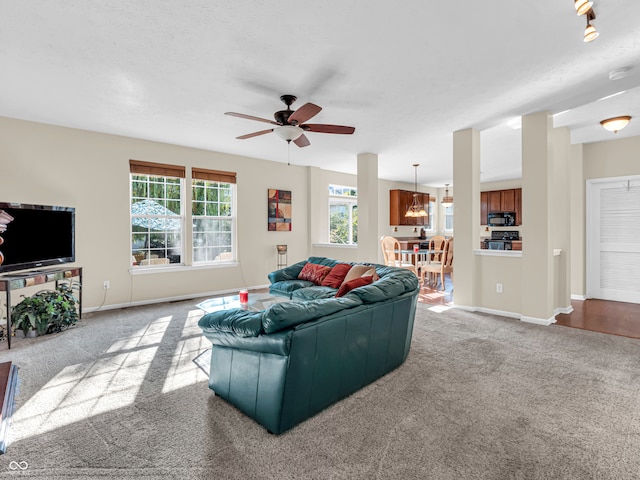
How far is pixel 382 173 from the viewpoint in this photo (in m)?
8.17

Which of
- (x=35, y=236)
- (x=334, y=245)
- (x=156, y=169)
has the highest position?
(x=156, y=169)

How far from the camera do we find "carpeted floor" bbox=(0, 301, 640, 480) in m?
1.65

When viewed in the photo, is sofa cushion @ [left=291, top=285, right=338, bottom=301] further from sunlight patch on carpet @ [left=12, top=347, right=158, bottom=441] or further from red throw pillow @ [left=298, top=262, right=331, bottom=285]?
sunlight patch on carpet @ [left=12, top=347, right=158, bottom=441]

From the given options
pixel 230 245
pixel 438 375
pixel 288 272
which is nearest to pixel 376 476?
pixel 438 375

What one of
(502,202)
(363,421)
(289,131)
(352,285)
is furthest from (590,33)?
(502,202)

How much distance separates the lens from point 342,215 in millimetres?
8367

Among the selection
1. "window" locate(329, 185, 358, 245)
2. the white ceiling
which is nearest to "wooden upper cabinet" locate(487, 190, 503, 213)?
"window" locate(329, 185, 358, 245)

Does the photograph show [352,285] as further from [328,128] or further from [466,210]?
[466,210]

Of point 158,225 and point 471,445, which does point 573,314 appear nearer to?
point 471,445

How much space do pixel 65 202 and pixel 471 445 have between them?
5290 millimetres

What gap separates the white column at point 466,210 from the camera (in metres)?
4.69

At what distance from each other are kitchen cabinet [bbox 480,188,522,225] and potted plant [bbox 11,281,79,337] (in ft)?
31.3

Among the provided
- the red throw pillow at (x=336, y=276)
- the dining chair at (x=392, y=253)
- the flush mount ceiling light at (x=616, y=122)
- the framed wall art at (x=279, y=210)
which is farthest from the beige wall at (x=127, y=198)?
the red throw pillow at (x=336, y=276)

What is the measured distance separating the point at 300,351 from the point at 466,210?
3.78 meters
